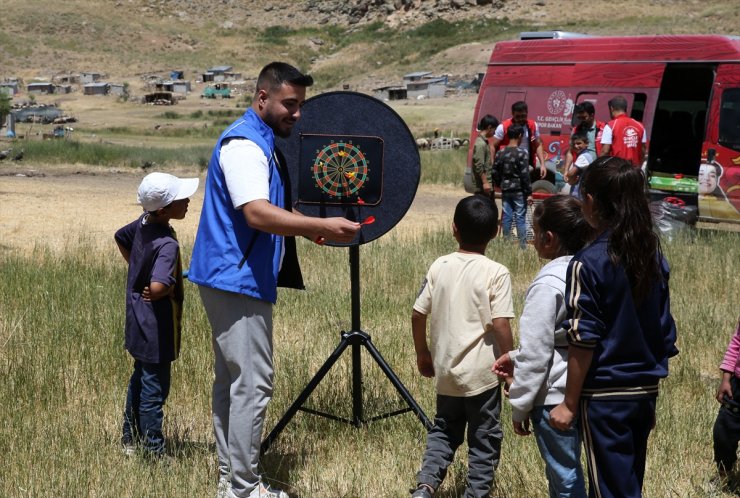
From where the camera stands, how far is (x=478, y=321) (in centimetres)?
422

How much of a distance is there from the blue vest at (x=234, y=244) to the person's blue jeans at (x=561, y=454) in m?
1.25

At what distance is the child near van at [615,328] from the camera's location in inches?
130

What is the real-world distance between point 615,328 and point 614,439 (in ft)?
1.33

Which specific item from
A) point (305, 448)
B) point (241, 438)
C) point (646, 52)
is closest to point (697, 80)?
point (646, 52)

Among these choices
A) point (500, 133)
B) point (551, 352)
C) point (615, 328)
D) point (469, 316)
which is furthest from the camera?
point (500, 133)

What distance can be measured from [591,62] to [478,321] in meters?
10.3

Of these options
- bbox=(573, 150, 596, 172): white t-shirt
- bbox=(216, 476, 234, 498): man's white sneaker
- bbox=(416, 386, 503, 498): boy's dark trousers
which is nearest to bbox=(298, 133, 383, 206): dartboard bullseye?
bbox=(416, 386, 503, 498): boy's dark trousers

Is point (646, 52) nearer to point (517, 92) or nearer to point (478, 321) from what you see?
point (517, 92)

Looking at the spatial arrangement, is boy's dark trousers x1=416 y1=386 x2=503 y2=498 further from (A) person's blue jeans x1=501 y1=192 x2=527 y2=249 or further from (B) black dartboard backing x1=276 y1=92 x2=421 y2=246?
(A) person's blue jeans x1=501 y1=192 x2=527 y2=249

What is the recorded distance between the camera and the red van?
12.5m

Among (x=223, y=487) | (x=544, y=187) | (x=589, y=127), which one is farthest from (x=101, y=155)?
(x=223, y=487)

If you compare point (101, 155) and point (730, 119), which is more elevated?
point (730, 119)

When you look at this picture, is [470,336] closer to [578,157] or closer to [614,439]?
[614,439]

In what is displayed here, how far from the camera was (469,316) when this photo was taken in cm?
421
